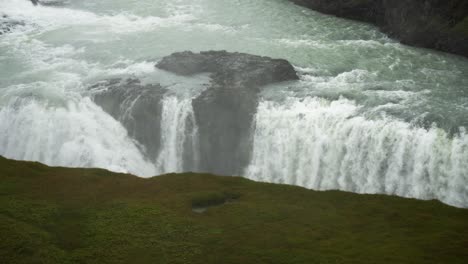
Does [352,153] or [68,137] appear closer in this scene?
[352,153]

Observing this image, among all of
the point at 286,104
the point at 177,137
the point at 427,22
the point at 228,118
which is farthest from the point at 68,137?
the point at 427,22

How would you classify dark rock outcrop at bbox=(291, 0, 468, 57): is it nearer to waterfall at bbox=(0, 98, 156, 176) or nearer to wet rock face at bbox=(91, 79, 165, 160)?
wet rock face at bbox=(91, 79, 165, 160)

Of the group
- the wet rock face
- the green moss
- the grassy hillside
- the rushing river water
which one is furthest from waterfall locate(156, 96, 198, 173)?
the green moss

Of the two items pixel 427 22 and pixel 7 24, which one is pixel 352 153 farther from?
pixel 7 24

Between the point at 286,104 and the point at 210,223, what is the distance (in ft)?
50.3

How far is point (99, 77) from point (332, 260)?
25.8 meters

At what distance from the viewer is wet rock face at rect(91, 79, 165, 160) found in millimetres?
33219

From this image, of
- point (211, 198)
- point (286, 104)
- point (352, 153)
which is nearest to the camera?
point (211, 198)

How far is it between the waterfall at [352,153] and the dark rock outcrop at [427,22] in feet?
41.9

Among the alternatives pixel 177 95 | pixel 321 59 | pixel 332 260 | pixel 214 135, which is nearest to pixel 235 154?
pixel 214 135

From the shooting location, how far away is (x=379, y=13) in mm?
45438

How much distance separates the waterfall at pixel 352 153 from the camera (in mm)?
26078

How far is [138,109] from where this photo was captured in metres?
33.2

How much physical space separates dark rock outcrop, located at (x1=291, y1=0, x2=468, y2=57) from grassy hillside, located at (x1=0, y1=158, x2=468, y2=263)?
23.7 metres
